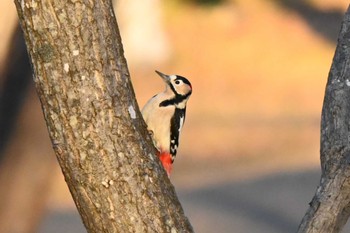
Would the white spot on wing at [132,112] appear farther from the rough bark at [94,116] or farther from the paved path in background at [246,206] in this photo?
the paved path in background at [246,206]

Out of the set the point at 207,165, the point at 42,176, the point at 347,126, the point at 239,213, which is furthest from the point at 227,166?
the point at 347,126

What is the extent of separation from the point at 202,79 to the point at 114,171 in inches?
671

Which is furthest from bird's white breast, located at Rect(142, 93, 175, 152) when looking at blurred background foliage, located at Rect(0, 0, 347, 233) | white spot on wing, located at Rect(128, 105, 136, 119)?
blurred background foliage, located at Rect(0, 0, 347, 233)

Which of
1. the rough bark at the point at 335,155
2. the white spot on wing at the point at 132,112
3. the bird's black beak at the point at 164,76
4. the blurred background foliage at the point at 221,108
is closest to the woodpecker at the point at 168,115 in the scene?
the bird's black beak at the point at 164,76

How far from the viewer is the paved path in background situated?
11.8 metres

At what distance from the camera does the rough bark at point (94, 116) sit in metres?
3.37

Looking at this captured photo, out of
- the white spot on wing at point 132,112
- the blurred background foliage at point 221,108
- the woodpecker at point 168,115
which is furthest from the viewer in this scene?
the blurred background foliage at point 221,108

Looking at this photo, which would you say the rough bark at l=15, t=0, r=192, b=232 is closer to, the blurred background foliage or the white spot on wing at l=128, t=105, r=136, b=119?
the white spot on wing at l=128, t=105, r=136, b=119

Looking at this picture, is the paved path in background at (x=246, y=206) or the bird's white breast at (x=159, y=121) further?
the paved path in background at (x=246, y=206)

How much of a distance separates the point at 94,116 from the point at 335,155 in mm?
1029

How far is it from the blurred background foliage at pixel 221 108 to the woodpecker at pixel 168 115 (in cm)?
147

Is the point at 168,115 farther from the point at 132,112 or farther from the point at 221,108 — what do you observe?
the point at 221,108

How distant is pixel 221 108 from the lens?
18250mm

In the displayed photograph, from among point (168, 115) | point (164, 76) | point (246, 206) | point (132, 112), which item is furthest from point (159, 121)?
point (246, 206)
